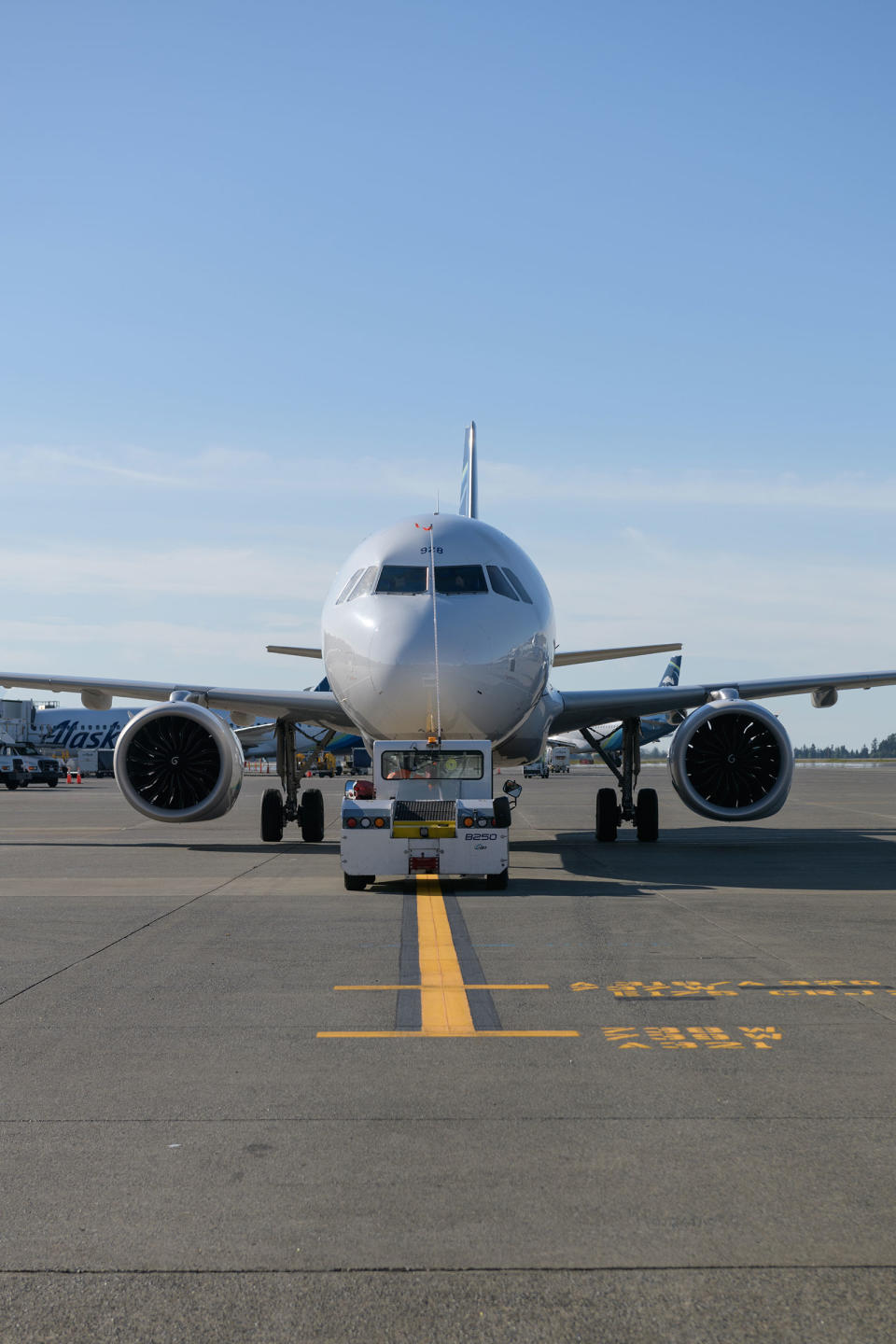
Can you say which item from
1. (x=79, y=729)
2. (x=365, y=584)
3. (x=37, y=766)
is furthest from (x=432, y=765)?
(x=79, y=729)

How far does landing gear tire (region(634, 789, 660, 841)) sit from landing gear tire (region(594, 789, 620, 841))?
36 centimetres

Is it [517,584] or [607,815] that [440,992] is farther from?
[607,815]

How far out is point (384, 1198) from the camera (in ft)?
12.8

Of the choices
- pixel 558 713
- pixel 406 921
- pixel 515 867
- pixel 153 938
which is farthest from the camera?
pixel 558 713

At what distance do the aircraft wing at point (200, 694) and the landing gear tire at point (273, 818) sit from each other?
1377 mm

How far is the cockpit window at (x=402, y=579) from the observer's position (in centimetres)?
1479

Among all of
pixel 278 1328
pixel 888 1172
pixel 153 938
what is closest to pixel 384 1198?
pixel 278 1328

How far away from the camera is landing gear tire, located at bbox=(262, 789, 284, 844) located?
19.8 m

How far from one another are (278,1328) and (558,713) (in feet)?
54.4

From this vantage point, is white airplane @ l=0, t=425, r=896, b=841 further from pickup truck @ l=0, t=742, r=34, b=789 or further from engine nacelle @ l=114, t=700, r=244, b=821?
pickup truck @ l=0, t=742, r=34, b=789

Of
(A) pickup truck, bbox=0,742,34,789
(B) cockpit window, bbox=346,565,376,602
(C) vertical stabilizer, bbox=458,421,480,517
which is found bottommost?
(A) pickup truck, bbox=0,742,34,789

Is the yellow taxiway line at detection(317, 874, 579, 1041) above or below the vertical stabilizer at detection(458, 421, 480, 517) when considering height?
below

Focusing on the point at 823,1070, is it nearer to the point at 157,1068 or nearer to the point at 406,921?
the point at 157,1068

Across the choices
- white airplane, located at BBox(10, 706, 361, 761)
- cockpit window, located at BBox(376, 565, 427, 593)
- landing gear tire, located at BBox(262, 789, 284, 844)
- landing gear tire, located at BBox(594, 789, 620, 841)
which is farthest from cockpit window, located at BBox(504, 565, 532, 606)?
white airplane, located at BBox(10, 706, 361, 761)
